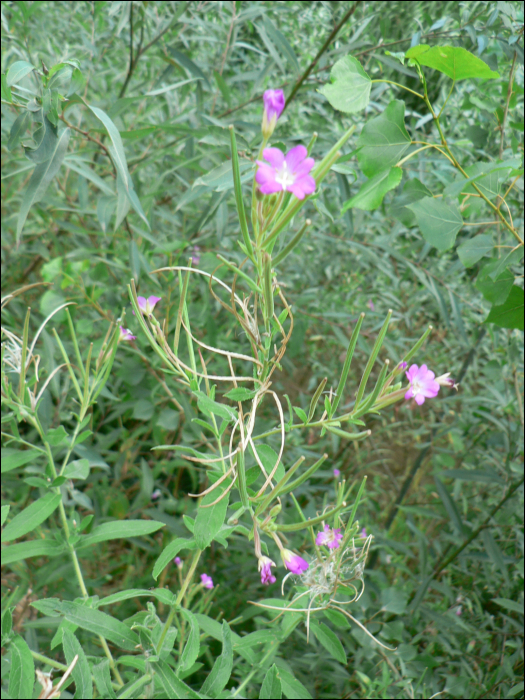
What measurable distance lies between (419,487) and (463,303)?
2.24 ft

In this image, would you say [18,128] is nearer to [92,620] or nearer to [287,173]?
[287,173]

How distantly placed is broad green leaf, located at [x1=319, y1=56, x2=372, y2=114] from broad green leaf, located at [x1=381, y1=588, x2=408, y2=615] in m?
0.85

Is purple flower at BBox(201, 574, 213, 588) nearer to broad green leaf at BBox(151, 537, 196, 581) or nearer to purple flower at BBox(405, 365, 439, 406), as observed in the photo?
broad green leaf at BBox(151, 537, 196, 581)

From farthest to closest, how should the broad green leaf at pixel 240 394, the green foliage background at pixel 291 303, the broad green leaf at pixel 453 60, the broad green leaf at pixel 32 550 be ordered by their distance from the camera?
the green foliage background at pixel 291 303
the broad green leaf at pixel 32 550
the broad green leaf at pixel 453 60
the broad green leaf at pixel 240 394

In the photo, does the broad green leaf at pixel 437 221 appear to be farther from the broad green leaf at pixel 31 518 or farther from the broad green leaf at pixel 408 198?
the broad green leaf at pixel 31 518

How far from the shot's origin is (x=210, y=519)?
1.51 feet

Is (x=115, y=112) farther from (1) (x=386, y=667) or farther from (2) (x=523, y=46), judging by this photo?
(1) (x=386, y=667)

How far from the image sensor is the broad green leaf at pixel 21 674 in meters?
0.45

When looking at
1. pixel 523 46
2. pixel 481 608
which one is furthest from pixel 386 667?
pixel 523 46

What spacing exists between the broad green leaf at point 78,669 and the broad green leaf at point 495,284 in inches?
25.2

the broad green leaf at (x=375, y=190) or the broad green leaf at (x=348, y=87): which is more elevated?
the broad green leaf at (x=348, y=87)

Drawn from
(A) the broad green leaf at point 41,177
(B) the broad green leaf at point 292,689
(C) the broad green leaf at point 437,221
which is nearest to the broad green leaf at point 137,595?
(B) the broad green leaf at point 292,689

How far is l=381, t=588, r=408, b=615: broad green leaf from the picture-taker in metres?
1.01

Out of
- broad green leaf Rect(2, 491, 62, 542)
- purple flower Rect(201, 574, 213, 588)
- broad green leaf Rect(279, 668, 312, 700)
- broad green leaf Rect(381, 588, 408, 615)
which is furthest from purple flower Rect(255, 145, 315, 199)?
broad green leaf Rect(381, 588, 408, 615)
